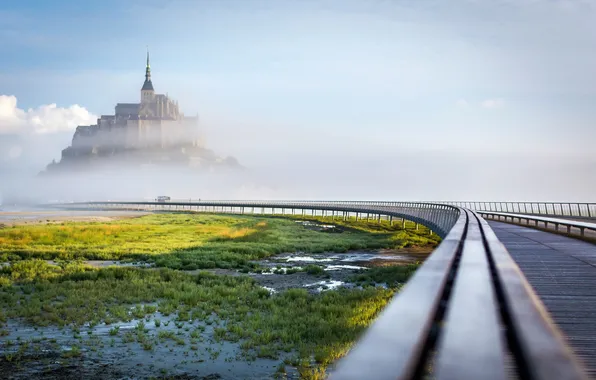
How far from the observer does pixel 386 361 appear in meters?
1.58

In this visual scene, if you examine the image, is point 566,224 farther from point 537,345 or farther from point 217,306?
point 537,345

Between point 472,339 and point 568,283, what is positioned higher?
point 472,339

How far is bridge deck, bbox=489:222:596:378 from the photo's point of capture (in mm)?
5513

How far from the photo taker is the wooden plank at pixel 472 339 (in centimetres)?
155

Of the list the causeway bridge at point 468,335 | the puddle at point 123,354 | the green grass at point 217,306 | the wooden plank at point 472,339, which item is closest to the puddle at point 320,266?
the green grass at point 217,306

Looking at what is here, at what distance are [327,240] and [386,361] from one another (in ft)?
149

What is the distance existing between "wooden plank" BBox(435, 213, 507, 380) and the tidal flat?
8788mm

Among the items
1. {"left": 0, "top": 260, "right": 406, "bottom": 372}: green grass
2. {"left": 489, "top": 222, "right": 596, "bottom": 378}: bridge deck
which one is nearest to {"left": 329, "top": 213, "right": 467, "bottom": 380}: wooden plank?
{"left": 489, "top": 222, "right": 596, "bottom": 378}: bridge deck

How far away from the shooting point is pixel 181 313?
654 inches

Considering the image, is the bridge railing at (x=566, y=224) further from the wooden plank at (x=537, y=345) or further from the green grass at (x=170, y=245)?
the wooden plank at (x=537, y=345)

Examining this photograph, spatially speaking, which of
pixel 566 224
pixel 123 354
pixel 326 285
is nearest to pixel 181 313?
pixel 123 354

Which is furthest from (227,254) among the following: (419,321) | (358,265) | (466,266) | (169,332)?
(419,321)

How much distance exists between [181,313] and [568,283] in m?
10.8

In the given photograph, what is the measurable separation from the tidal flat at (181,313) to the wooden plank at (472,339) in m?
8.79
